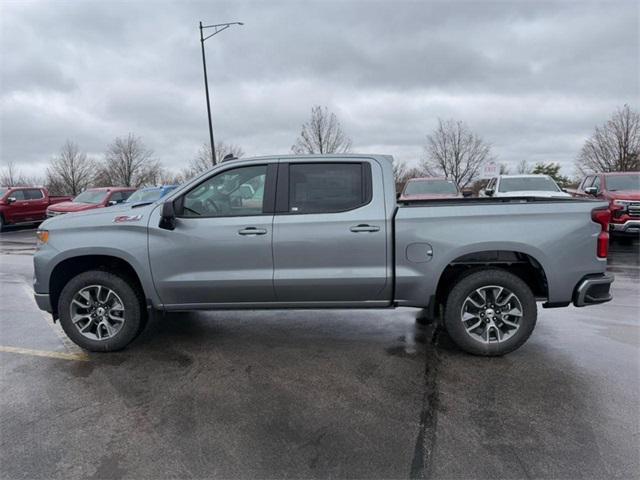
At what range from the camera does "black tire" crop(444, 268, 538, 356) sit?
4008 millimetres

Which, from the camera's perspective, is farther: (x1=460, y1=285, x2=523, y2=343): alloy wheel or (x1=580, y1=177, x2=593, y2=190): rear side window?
(x1=580, y1=177, x2=593, y2=190): rear side window

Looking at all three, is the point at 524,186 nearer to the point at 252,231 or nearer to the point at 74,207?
the point at 252,231

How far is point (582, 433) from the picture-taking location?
2.90 meters

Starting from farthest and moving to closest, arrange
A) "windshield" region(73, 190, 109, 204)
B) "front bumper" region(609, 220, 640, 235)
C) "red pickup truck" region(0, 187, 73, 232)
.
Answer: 1. "red pickup truck" region(0, 187, 73, 232)
2. "windshield" region(73, 190, 109, 204)
3. "front bumper" region(609, 220, 640, 235)

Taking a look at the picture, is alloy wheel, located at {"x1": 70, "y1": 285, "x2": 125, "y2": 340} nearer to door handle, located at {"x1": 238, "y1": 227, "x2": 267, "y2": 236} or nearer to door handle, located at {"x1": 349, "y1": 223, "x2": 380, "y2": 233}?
door handle, located at {"x1": 238, "y1": 227, "x2": 267, "y2": 236}

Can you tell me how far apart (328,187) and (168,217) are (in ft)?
4.95

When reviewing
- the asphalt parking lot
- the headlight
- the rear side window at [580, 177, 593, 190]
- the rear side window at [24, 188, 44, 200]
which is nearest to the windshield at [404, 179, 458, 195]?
the rear side window at [580, 177, 593, 190]

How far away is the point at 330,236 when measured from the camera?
13.1ft

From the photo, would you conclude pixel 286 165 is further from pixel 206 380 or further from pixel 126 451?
pixel 126 451

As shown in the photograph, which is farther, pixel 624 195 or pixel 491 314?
pixel 624 195

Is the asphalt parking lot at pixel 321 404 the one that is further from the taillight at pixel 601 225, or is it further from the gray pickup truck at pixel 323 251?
the taillight at pixel 601 225

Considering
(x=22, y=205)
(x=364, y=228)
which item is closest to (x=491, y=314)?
(x=364, y=228)

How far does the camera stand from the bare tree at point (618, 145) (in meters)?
34.6

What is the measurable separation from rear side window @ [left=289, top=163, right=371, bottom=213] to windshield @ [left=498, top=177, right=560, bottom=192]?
10029 mm
